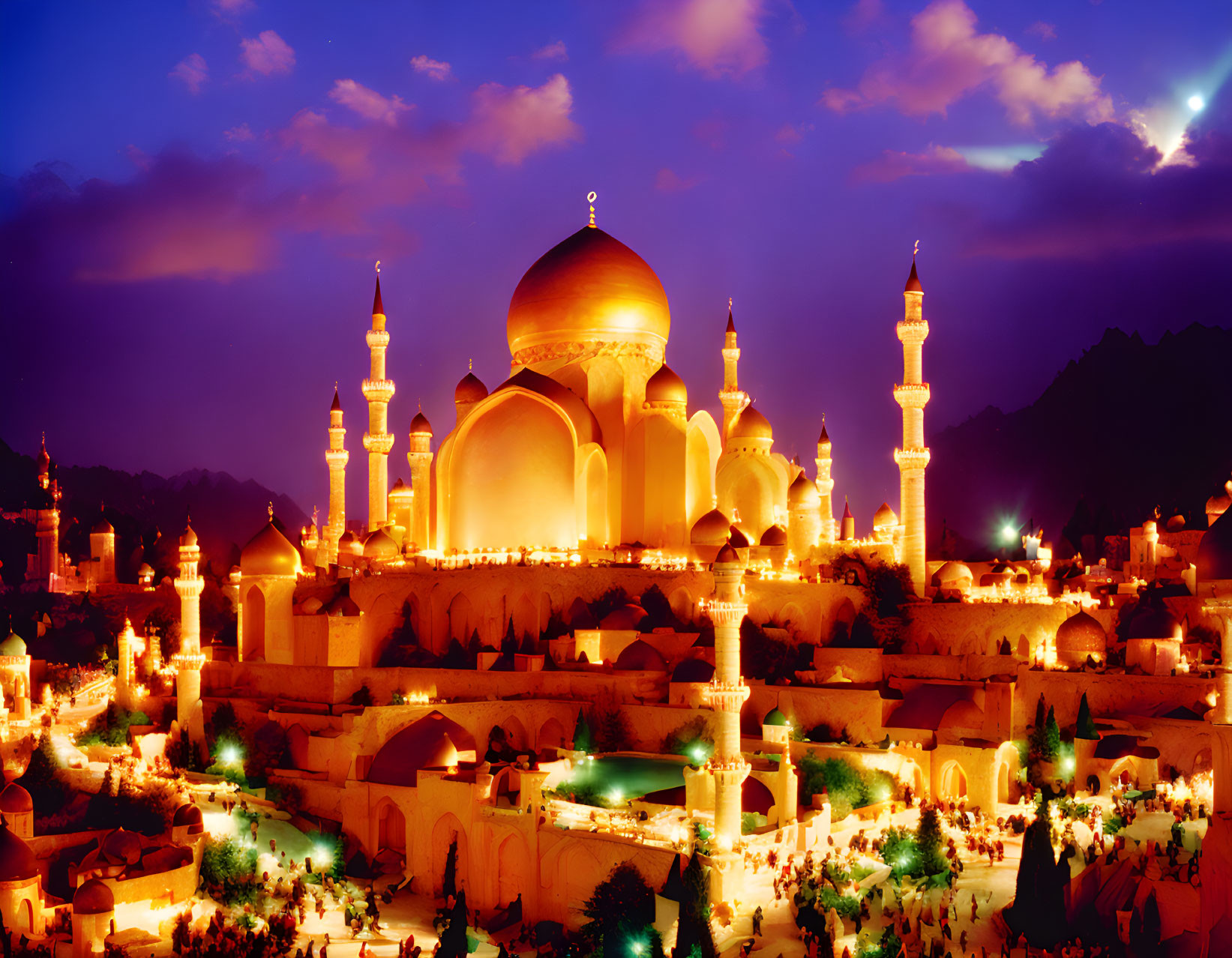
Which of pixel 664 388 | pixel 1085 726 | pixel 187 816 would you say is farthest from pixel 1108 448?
pixel 187 816

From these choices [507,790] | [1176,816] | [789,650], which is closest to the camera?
[1176,816]

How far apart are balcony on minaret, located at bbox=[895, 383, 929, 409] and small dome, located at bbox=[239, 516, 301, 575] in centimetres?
1095

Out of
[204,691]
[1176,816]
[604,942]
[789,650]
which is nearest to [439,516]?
[204,691]

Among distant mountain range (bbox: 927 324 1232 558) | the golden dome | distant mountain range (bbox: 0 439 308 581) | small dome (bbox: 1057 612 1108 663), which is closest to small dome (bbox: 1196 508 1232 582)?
small dome (bbox: 1057 612 1108 663)

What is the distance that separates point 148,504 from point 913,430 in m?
39.3

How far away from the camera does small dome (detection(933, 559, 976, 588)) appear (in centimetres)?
2397

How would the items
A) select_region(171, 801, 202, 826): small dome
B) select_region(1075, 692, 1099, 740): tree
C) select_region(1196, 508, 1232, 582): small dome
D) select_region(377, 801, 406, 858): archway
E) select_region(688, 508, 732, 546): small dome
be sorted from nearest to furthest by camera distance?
select_region(1196, 508, 1232, 582): small dome, select_region(171, 801, 202, 826): small dome, select_region(1075, 692, 1099, 740): tree, select_region(377, 801, 406, 858): archway, select_region(688, 508, 732, 546): small dome

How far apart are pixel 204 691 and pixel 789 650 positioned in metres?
9.39

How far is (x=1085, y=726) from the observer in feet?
58.8

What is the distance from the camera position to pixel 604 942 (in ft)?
47.9

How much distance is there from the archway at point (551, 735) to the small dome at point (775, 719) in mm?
3137

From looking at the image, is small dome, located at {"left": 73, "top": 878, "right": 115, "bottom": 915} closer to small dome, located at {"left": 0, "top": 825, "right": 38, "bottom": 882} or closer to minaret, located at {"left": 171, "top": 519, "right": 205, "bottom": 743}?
small dome, located at {"left": 0, "top": 825, "right": 38, "bottom": 882}

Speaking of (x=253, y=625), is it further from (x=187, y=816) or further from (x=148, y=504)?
(x=148, y=504)

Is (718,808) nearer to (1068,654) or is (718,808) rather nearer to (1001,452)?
(1068,654)
